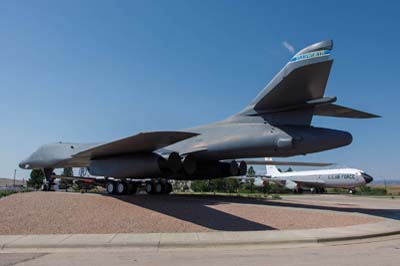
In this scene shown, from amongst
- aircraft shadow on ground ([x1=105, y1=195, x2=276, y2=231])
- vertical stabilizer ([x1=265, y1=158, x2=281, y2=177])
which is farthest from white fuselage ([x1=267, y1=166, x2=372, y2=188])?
aircraft shadow on ground ([x1=105, y1=195, x2=276, y2=231])

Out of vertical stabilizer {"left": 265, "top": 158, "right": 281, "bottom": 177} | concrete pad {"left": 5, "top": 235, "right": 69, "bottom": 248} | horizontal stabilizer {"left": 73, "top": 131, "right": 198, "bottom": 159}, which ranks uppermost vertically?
Answer: horizontal stabilizer {"left": 73, "top": 131, "right": 198, "bottom": 159}

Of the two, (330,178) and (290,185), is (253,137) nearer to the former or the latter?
(330,178)

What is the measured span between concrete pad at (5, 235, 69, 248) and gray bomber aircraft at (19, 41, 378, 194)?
461 cm

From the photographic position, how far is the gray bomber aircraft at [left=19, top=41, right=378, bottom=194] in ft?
40.9

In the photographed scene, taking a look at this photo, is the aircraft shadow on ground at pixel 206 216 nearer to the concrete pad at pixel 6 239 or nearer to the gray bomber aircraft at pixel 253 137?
the gray bomber aircraft at pixel 253 137

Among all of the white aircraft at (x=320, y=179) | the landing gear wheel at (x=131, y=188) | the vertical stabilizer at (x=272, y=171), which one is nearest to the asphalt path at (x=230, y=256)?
the landing gear wheel at (x=131, y=188)

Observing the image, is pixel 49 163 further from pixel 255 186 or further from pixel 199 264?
Result: pixel 255 186

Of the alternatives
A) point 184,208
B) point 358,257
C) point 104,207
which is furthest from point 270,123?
point 358,257

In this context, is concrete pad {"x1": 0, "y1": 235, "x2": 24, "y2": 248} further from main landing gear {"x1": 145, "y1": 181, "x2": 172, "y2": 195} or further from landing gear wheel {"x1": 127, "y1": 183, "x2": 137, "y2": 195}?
main landing gear {"x1": 145, "y1": 181, "x2": 172, "y2": 195}

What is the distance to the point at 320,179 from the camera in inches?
1558

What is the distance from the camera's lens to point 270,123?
1464cm

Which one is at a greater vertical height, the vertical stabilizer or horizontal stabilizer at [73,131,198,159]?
horizontal stabilizer at [73,131,198,159]

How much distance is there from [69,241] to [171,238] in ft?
7.41

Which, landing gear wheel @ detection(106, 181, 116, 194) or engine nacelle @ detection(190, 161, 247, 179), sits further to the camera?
engine nacelle @ detection(190, 161, 247, 179)
